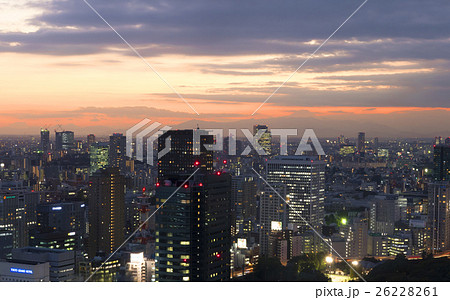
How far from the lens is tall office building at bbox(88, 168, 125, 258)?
1247 cm

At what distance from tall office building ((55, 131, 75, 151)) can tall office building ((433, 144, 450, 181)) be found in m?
10.2

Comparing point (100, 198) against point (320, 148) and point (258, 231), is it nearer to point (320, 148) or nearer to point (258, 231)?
point (258, 231)

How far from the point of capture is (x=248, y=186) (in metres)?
14.4

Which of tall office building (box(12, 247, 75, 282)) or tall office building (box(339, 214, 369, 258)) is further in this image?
tall office building (box(339, 214, 369, 258))

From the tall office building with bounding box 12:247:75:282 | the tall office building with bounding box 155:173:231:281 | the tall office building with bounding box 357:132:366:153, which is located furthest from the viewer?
the tall office building with bounding box 357:132:366:153

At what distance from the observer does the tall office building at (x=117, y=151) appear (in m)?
15.9

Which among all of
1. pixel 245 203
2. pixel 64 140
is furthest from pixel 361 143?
pixel 64 140

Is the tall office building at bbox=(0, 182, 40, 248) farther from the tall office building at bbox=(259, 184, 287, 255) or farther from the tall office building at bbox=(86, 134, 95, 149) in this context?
the tall office building at bbox=(259, 184, 287, 255)

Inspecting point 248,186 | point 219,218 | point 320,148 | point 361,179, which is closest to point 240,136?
point 219,218

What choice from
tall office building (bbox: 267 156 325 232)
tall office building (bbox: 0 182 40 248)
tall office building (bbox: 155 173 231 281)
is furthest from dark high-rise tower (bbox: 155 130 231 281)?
tall office building (bbox: 267 156 325 232)

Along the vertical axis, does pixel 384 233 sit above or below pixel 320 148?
below

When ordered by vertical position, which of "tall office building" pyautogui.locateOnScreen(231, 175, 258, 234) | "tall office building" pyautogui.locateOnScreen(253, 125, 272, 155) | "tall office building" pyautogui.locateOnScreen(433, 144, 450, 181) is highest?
"tall office building" pyautogui.locateOnScreen(253, 125, 272, 155)

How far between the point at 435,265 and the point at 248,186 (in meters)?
7.17

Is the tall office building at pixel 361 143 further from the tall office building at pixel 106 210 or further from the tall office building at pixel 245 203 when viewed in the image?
the tall office building at pixel 106 210
